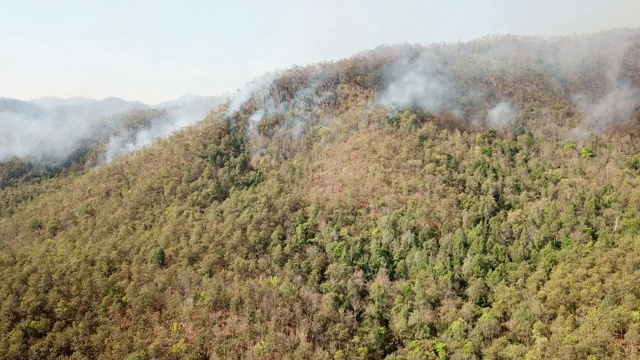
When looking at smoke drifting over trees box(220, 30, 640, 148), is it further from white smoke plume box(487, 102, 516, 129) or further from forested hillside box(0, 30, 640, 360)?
forested hillside box(0, 30, 640, 360)

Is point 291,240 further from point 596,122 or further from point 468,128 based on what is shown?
point 596,122

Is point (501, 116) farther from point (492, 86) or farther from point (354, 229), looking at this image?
point (354, 229)

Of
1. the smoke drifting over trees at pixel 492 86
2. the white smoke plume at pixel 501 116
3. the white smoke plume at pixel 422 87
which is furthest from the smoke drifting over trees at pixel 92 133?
the white smoke plume at pixel 501 116

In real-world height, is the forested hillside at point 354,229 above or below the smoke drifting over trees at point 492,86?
below

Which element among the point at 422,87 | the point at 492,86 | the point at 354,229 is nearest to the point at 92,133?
the point at 422,87

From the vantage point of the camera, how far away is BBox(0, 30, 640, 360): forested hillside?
67.9 m

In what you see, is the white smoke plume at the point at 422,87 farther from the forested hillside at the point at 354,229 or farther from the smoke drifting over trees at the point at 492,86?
the forested hillside at the point at 354,229

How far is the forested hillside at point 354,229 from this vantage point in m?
67.9

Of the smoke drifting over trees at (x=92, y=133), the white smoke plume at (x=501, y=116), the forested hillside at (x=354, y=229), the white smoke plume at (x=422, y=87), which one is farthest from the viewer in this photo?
the smoke drifting over trees at (x=92, y=133)

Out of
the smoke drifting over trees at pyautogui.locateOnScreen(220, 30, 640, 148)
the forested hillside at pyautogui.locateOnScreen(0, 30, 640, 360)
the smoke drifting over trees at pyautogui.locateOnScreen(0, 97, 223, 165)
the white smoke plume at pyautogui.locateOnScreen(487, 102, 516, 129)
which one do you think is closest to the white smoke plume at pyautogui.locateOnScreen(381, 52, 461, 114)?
the smoke drifting over trees at pyautogui.locateOnScreen(220, 30, 640, 148)

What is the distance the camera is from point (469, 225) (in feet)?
291

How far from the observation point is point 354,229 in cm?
9488

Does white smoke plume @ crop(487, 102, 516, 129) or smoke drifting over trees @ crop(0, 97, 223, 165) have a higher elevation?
smoke drifting over trees @ crop(0, 97, 223, 165)

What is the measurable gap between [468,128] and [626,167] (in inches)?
1476
